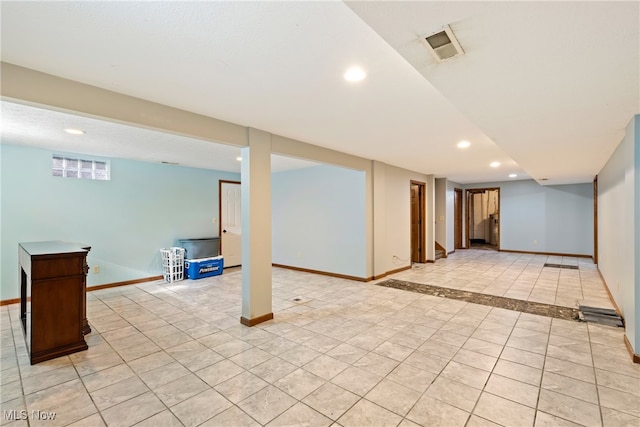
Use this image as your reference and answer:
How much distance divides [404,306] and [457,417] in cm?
220

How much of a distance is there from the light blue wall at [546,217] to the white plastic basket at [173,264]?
939 centimetres

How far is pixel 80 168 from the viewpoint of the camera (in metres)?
4.86

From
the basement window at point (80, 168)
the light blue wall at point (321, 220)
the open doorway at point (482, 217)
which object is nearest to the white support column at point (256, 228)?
the light blue wall at point (321, 220)

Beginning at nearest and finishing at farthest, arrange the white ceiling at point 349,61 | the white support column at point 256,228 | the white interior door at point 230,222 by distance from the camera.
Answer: the white ceiling at point 349,61 → the white support column at point 256,228 → the white interior door at point 230,222

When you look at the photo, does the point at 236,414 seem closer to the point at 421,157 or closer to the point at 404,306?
the point at 404,306

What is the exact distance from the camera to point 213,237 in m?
6.59

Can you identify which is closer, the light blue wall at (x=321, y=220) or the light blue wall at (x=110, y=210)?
the light blue wall at (x=110, y=210)

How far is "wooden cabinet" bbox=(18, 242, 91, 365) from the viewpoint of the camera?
8.38 feet

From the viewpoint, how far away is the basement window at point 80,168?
466cm

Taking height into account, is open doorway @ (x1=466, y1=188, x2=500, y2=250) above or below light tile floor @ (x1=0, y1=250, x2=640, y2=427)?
above

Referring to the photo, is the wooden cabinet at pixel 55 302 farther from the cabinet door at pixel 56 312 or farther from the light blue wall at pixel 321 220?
the light blue wall at pixel 321 220

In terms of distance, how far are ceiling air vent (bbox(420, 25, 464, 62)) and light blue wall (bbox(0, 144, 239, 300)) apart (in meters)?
5.64

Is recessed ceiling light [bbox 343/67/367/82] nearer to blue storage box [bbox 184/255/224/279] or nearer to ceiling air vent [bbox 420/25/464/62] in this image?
ceiling air vent [bbox 420/25/464/62]

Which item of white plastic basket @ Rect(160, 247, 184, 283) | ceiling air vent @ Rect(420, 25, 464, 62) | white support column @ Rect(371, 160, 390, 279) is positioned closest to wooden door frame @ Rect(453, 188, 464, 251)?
white support column @ Rect(371, 160, 390, 279)
